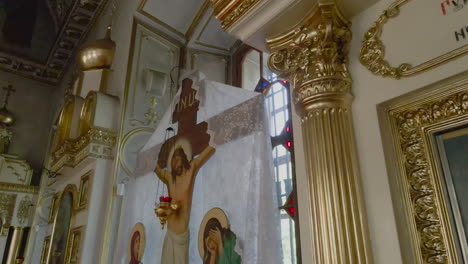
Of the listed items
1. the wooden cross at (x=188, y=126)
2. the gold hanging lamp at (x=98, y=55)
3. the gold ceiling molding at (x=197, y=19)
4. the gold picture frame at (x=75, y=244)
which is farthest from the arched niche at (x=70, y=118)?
the wooden cross at (x=188, y=126)

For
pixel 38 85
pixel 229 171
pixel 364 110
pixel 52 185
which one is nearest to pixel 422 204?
pixel 364 110

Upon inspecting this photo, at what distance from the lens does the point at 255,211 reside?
77.2 inches

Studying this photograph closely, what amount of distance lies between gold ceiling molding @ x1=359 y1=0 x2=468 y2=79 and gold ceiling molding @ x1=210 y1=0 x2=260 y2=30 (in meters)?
0.55

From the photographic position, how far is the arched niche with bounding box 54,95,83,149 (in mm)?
4461

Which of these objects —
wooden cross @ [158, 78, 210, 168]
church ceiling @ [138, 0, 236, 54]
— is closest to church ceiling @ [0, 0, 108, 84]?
church ceiling @ [138, 0, 236, 54]

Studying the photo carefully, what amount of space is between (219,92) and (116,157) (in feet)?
5.11

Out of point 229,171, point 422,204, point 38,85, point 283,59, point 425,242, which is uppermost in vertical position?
point 38,85

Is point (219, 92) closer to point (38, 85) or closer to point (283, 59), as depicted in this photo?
point (283, 59)

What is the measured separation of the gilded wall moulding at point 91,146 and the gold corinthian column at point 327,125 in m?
2.55

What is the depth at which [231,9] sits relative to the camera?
1853 millimetres

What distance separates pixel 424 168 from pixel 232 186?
121cm

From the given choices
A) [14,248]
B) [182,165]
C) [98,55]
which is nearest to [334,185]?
[182,165]

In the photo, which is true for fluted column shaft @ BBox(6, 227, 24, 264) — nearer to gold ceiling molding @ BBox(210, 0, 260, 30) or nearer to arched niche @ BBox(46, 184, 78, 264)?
arched niche @ BBox(46, 184, 78, 264)

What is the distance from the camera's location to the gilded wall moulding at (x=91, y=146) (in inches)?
145
